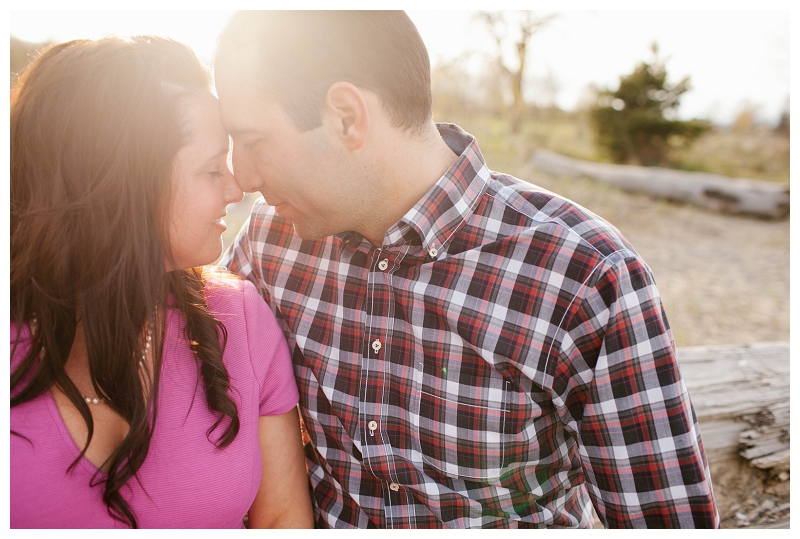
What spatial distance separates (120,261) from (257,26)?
0.69m

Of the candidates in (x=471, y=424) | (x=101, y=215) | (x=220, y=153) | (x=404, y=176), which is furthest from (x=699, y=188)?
(x=101, y=215)

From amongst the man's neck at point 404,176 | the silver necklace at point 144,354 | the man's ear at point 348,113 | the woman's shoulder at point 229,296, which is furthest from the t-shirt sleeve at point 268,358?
the man's ear at point 348,113

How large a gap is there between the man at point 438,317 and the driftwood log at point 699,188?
327 inches

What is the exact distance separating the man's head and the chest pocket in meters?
0.52

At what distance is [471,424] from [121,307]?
92 cm

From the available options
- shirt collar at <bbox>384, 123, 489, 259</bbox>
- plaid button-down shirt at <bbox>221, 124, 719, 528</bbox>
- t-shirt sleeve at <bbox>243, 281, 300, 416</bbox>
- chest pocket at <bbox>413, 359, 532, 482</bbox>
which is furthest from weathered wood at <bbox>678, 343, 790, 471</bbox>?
t-shirt sleeve at <bbox>243, 281, 300, 416</bbox>

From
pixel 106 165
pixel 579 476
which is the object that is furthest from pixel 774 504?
pixel 106 165

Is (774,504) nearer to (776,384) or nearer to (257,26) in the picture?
(776,384)

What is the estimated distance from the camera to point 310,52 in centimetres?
152

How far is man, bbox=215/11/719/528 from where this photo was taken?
4.58ft

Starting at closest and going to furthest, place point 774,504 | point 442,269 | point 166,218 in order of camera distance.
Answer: point 166,218 → point 442,269 → point 774,504

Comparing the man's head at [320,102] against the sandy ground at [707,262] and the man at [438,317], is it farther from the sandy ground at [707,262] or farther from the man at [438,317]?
the sandy ground at [707,262]

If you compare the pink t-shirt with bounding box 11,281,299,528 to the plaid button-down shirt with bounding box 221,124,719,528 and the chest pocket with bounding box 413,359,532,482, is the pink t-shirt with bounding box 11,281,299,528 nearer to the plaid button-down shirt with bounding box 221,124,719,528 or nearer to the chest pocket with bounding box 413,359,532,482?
the plaid button-down shirt with bounding box 221,124,719,528
